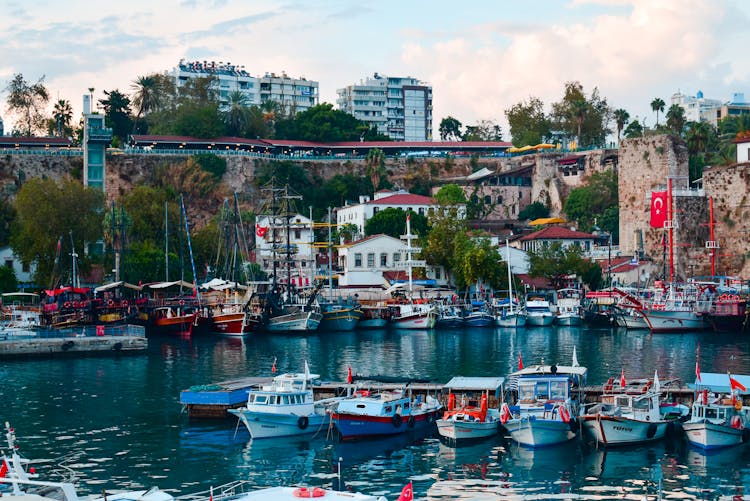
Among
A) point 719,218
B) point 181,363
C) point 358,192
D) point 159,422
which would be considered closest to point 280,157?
point 358,192

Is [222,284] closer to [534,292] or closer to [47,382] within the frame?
[534,292]

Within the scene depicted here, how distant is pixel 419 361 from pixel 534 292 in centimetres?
4076

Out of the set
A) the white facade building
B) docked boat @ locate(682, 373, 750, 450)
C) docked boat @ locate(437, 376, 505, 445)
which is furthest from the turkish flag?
docked boat @ locate(437, 376, 505, 445)

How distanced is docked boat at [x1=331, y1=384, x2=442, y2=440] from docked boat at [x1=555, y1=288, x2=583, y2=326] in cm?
5051

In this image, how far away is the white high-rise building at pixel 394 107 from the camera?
19050 cm

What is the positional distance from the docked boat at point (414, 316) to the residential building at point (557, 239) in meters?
22.4

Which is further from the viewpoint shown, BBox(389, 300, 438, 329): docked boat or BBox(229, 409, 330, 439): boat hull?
BBox(389, 300, 438, 329): docked boat

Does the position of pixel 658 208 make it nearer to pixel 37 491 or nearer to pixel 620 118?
pixel 620 118

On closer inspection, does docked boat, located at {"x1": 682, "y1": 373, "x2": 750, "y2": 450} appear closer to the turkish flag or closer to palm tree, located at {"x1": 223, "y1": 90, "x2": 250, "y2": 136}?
the turkish flag

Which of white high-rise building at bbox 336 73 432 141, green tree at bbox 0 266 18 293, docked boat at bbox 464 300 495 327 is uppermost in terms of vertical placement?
white high-rise building at bbox 336 73 432 141

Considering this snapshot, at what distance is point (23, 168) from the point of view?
116 meters

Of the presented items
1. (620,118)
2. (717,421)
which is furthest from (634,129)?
(717,421)

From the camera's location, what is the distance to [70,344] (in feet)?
219

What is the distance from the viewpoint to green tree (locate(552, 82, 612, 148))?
137500 mm
